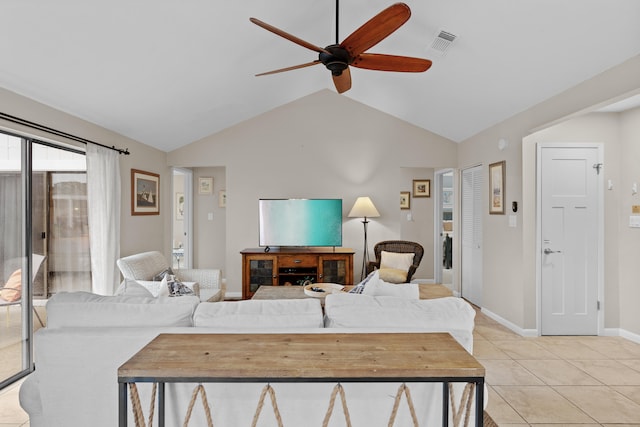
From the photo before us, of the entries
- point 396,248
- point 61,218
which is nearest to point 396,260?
point 396,248

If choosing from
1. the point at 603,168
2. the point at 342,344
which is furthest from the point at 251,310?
the point at 603,168

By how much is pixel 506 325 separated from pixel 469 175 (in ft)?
6.98

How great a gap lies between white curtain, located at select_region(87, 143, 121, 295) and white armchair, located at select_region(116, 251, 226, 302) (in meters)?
0.14

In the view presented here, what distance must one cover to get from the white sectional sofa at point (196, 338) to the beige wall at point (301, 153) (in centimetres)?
368

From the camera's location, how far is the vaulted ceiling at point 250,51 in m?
2.40

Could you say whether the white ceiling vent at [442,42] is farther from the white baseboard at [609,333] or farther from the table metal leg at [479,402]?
the white baseboard at [609,333]

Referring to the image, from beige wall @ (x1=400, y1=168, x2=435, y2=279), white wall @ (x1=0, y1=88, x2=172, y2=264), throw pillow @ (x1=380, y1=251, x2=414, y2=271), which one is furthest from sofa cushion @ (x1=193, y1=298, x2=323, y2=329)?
beige wall @ (x1=400, y1=168, x2=435, y2=279)

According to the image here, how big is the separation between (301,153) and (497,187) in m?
2.69

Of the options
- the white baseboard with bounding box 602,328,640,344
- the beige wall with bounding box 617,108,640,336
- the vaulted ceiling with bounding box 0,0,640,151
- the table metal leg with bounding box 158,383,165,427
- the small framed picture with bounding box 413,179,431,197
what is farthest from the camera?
the small framed picture with bounding box 413,179,431,197

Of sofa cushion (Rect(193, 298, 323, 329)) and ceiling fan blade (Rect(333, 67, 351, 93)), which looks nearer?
sofa cushion (Rect(193, 298, 323, 329))

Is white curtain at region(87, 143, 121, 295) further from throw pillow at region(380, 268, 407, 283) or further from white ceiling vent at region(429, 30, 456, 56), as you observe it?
white ceiling vent at region(429, 30, 456, 56)

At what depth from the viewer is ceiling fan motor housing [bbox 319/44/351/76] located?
7.57 ft

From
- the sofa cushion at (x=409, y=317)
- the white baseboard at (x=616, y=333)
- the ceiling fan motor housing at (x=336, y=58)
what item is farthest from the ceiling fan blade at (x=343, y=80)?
the white baseboard at (x=616, y=333)

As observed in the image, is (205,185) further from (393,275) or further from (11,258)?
(11,258)
